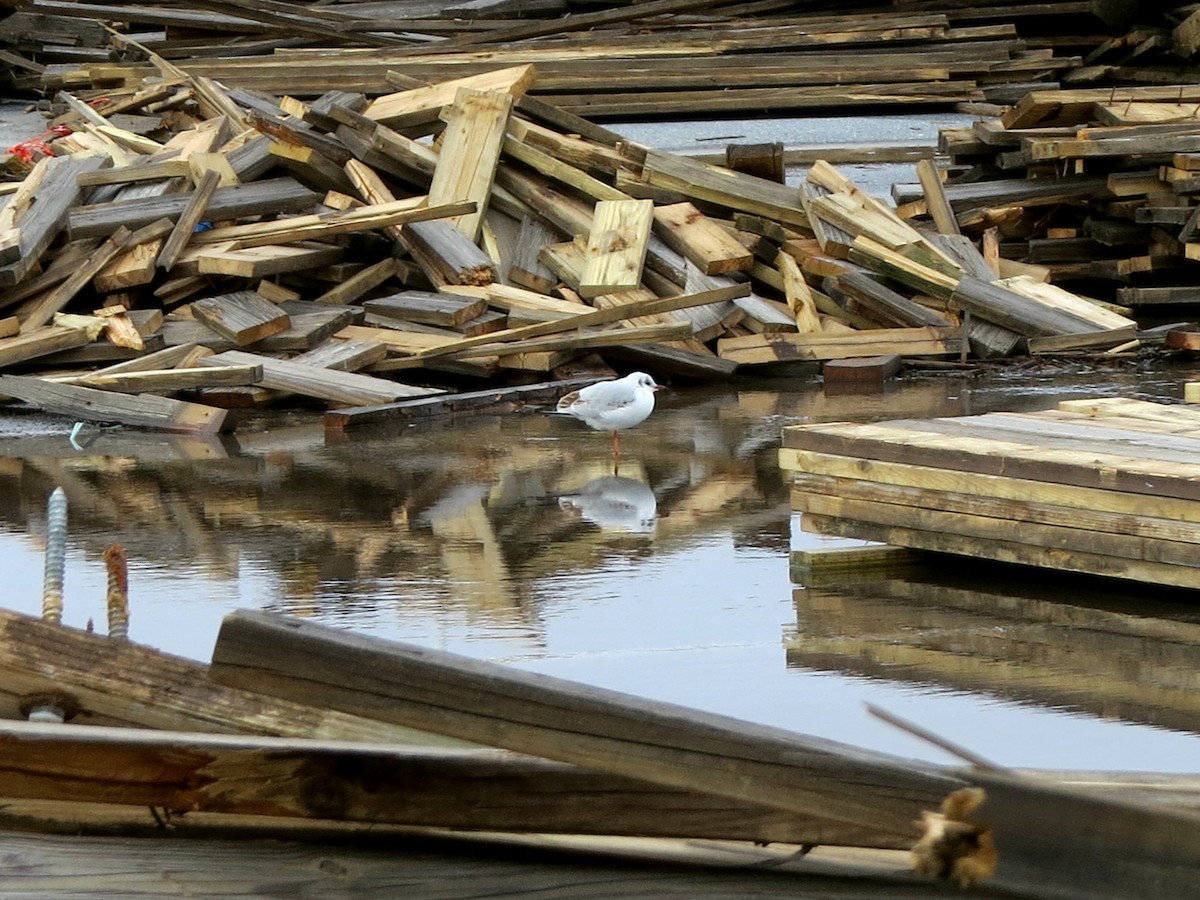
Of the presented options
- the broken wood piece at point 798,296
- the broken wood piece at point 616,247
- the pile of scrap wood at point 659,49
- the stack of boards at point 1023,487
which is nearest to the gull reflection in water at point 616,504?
the stack of boards at point 1023,487

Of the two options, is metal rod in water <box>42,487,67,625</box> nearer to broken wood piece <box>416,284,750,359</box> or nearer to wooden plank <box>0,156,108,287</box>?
broken wood piece <box>416,284,750,359</box>

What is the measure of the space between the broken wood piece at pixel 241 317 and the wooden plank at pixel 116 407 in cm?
77

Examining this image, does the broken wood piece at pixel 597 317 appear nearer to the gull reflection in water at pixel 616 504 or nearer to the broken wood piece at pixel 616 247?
the broken wood piece at pixel 616 247

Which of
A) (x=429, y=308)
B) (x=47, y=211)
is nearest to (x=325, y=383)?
(x=429, y=308)

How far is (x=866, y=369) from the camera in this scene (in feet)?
38.5

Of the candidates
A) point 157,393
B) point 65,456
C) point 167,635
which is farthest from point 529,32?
point 167,635

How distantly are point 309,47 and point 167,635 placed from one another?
51.6 ft

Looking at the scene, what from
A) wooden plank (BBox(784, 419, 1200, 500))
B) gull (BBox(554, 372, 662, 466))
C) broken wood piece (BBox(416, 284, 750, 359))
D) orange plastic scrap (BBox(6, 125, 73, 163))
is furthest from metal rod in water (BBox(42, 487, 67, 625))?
orange plastic scrap (BBox(6, 125, 73, 163))

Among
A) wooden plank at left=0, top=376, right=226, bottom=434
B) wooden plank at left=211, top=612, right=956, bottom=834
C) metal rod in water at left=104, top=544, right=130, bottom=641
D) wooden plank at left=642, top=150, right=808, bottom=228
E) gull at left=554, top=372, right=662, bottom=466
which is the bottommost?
wooden plank at left=211, top=612, right=956, bottom=834

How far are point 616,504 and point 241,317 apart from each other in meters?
4.40

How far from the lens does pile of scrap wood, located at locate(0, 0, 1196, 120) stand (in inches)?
734

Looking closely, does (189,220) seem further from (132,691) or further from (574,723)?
(574,723)

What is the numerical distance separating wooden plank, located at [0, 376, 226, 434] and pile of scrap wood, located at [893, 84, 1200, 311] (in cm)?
654

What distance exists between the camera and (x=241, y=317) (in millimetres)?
11477
